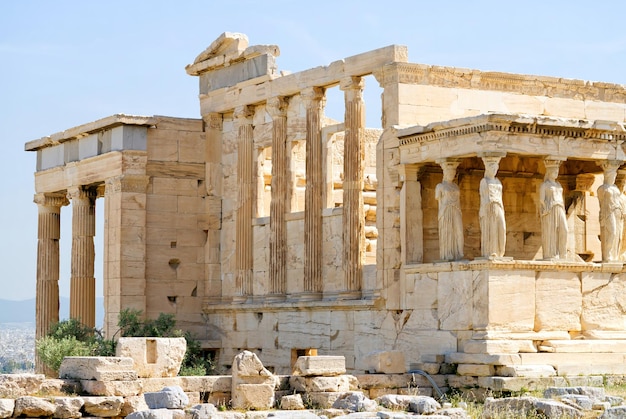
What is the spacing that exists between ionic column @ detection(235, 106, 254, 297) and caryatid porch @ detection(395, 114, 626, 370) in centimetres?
538

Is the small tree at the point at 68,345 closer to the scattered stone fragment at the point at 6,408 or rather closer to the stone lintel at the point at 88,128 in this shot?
the stone lintel at the point at 88,128

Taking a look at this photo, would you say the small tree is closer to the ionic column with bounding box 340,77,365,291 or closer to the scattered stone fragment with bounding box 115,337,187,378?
the ionic column with bounding box 340,77,365,291

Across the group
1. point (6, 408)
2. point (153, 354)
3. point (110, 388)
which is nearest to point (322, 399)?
point (153, 354)

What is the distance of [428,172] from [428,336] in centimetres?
283

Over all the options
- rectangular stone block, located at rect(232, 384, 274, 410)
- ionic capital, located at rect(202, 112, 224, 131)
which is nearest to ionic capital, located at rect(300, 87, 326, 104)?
ionic capital, located at rect(202, 112, 224, 131)

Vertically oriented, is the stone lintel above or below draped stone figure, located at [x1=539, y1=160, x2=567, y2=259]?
above

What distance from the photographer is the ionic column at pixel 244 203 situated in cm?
3069

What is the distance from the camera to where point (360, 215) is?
90.4 feet

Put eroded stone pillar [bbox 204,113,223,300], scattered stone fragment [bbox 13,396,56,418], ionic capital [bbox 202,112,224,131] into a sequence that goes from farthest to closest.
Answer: ionic capital [bbox 202,112,224,131], eroded stone pillar [bbox 204,113,223,300], scattered stone fragment [bbox 13,396,56,418]

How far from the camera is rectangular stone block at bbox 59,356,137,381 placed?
20.8m

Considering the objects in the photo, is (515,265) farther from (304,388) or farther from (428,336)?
(304,388)

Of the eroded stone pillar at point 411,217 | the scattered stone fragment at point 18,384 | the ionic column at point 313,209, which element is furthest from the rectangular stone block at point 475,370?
the scattered stone fragment at point 18,384

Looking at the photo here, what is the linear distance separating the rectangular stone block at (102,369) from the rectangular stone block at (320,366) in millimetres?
2361

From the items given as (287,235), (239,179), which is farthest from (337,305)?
(239,179)
